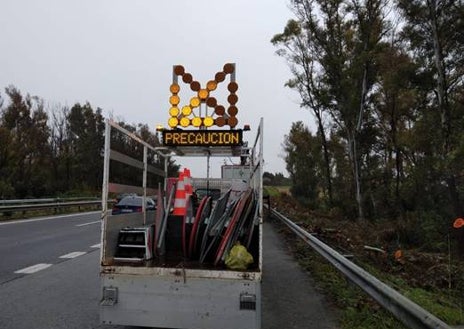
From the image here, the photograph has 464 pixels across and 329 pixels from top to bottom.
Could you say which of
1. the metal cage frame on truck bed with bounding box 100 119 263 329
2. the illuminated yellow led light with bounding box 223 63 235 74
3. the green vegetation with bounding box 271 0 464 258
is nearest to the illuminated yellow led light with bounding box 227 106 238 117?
the illuminated yellow led light with bounding box 223 63 235 74

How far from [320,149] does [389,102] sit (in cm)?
1653

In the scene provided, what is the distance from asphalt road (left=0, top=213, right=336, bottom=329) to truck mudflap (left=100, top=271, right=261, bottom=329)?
92 centimetres

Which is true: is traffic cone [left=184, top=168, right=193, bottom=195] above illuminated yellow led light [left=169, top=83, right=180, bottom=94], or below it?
below

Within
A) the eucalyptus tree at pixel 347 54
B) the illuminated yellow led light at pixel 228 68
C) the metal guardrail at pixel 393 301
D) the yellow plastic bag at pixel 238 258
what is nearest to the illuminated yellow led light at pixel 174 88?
the illuminated yellow led light at pixel 228 68

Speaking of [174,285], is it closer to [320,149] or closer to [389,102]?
[389,102]

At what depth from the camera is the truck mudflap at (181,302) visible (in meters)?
5.13

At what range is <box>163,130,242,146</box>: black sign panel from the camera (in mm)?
5961

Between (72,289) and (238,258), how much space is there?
12.8 feet

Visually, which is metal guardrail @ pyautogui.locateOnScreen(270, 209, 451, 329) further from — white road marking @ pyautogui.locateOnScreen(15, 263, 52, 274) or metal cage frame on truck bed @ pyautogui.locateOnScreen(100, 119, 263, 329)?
white road marking @ pyautogui.locateOnScreen(15, 263, 52, 274)

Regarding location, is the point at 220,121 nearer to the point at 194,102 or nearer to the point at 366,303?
the point at 194,102

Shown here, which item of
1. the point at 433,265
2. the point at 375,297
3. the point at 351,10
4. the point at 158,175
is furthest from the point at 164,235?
the point at 351,10

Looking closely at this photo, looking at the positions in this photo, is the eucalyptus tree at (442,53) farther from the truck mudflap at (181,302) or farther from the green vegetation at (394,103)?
the truck mudflap at (181,302)

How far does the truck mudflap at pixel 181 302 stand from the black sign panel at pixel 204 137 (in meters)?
1.61

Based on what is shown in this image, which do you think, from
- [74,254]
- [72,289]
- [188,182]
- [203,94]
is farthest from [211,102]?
[74,254]
